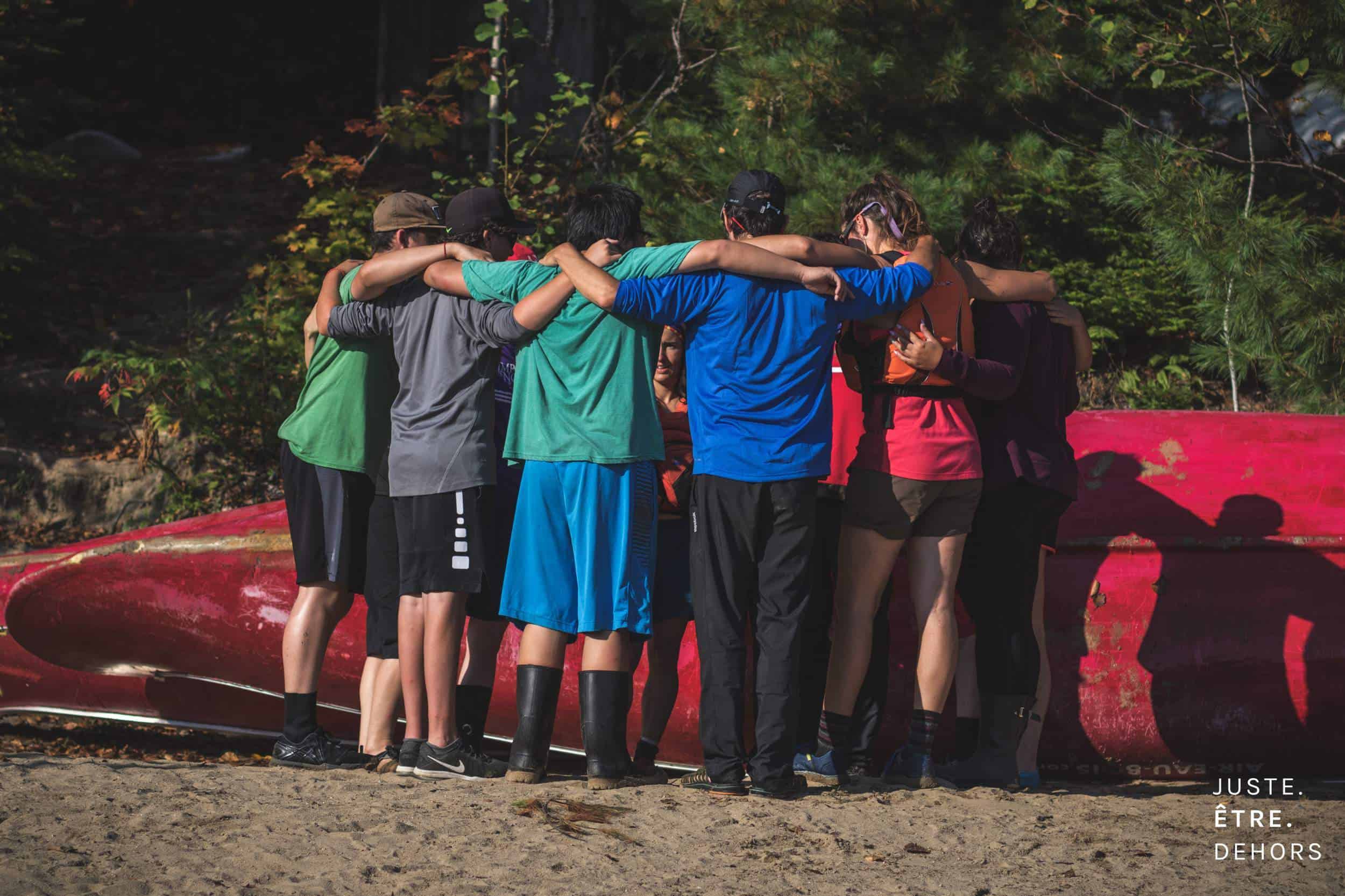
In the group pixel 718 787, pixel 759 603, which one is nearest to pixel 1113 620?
pixel 759 603

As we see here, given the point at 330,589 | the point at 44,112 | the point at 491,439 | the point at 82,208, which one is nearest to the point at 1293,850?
the point at 491,439

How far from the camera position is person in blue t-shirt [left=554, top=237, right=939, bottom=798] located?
3477mm

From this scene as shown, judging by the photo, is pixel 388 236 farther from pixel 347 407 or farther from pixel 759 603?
pixel 759 603

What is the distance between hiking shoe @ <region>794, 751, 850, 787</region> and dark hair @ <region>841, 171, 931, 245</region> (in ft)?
4.78

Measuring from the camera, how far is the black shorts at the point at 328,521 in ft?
13.1

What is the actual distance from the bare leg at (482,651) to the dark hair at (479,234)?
1.09 metres

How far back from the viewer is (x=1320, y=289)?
5652 millimetres

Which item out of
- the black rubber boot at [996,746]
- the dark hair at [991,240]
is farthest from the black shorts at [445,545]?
the dark hair at [991,240]

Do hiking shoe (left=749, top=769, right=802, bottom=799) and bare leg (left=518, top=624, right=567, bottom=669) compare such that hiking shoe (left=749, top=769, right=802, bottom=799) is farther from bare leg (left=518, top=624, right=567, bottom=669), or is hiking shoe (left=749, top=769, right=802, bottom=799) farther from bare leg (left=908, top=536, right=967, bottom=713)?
bare leg (left=518, top=624, right=567, bottom=669)

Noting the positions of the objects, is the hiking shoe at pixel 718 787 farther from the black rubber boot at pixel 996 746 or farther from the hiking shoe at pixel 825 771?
the black rubber boot at pixel 996 746

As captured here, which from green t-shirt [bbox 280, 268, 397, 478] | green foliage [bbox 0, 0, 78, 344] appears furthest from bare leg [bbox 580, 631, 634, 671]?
green foliage [bbox 0, 0, 78, 344]

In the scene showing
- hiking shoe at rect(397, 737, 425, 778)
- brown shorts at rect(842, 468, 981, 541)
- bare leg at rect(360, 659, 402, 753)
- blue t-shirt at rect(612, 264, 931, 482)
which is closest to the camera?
blue t-shirt at rect(612, 264, 931, 482)

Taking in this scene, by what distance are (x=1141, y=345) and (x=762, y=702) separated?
5.24 m

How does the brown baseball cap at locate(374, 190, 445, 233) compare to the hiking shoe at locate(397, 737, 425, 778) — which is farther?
the brown baseball cap at locate(374, 190, 445, 233)
